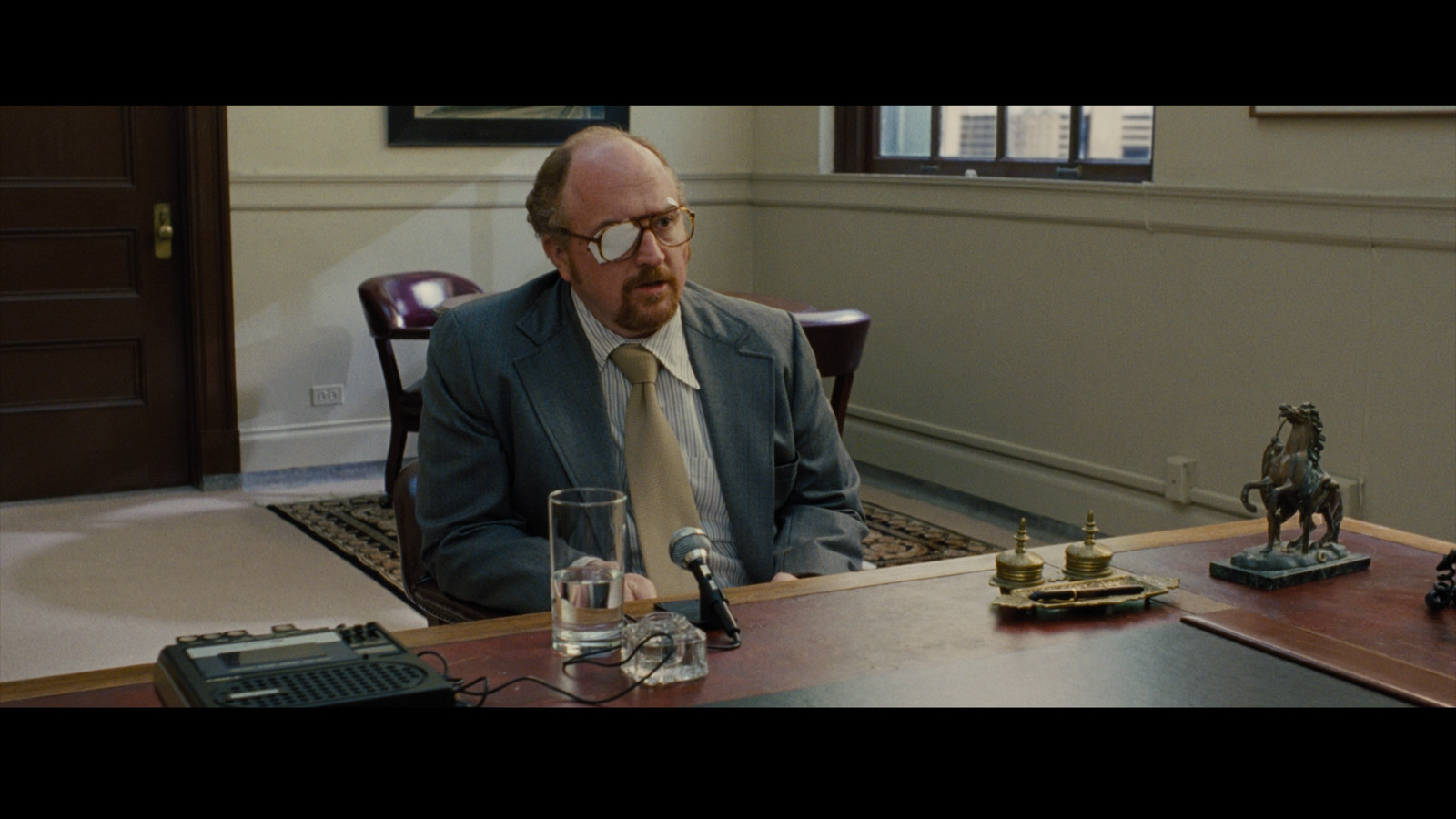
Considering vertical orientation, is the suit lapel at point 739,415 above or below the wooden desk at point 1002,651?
above

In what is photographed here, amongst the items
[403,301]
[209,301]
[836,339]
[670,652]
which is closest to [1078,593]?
[670,652]

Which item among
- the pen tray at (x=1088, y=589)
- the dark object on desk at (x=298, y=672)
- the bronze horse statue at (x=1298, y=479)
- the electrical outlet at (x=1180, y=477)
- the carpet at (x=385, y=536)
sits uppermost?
the bronze horse statue at (x=1298, y=479)

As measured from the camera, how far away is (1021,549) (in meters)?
1.72

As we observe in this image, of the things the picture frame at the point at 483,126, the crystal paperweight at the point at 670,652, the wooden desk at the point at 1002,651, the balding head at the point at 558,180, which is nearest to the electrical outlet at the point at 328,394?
the picture frame at the point at 483,126

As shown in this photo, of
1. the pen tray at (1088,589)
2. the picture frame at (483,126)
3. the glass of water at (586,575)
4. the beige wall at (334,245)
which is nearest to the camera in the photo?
the glass of water at (586,575)

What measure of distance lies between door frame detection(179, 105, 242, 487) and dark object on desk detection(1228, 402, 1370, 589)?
4655 mm

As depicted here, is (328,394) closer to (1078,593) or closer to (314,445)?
(314,445)

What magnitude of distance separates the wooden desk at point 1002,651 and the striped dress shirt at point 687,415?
449 millimetres

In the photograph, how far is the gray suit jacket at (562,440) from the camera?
2070 mm

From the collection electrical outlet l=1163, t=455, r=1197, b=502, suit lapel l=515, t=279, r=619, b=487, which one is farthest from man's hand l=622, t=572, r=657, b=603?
electrical outlet l=1163, t=455, r=1197, b=502

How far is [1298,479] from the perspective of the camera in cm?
181

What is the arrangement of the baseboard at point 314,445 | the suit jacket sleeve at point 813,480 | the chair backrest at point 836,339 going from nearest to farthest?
1. the suit jacket sleeve at point 813,480
2. the chair backrest at point 836,339
3. the baseboard at point 314,445

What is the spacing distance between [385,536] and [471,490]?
3.15 m

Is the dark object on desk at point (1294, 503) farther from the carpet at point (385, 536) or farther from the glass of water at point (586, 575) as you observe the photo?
the carpet at point (385, 536)
